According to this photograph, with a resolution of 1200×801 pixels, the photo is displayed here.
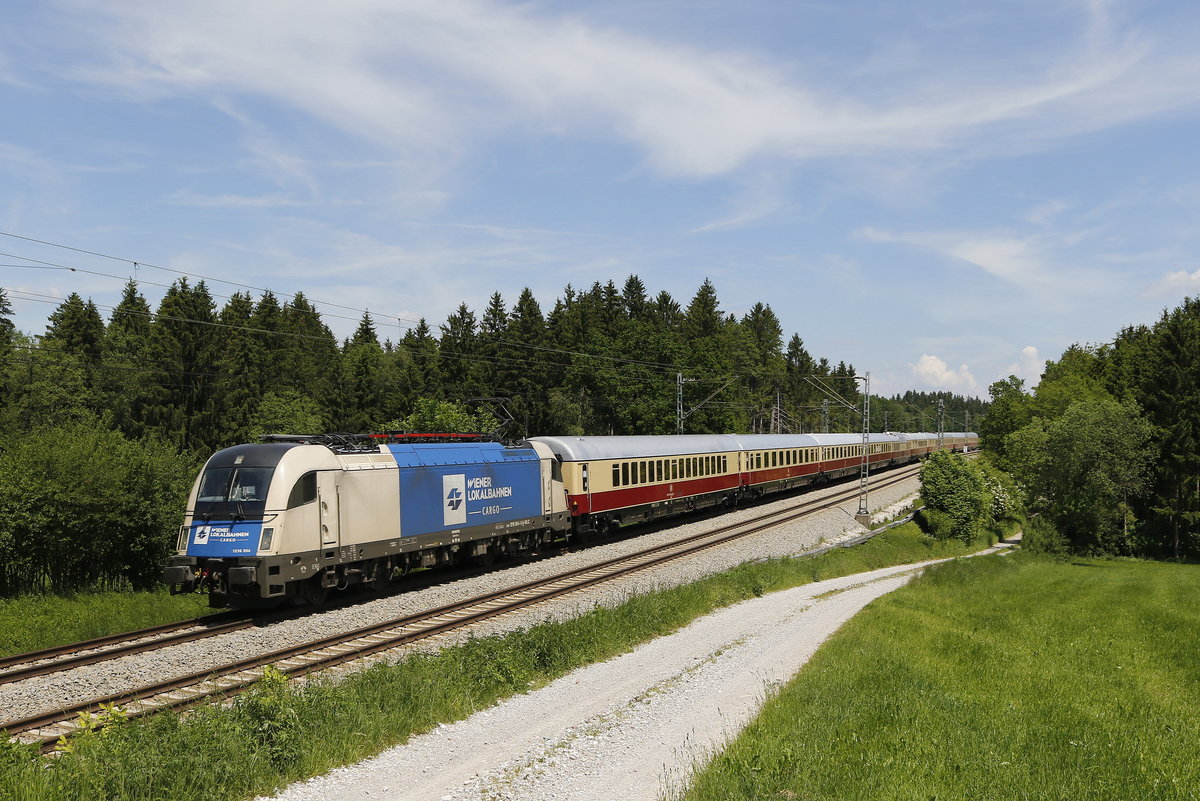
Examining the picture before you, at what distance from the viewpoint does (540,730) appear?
454 inches

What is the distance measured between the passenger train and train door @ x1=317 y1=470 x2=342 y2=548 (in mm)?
34

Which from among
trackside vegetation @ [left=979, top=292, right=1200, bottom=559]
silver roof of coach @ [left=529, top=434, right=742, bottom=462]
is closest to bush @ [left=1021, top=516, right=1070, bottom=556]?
trackside vegetation @ [left=979, top=292, right=1200, bottom=559]

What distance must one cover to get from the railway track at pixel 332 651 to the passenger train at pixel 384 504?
98.8 inches

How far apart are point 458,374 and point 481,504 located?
182 ft

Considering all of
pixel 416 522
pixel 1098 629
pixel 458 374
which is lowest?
pixel 1098 629

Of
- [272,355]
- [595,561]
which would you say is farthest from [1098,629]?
[272,355]

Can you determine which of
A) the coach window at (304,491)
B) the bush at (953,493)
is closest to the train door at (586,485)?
the coach window at (304,491)

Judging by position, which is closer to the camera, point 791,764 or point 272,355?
point 791,764

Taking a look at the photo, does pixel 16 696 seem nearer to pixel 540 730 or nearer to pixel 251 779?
pixel 251 779

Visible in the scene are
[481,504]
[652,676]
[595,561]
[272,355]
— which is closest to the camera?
[652,676]

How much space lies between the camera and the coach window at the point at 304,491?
18.9 metres

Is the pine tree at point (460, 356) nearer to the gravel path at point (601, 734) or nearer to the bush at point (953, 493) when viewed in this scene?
the bush at point (953, 493)

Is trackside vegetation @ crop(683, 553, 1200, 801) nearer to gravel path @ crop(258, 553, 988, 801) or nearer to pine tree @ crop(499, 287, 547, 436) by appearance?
gravel path @ crop(258, 553, 988, 801)

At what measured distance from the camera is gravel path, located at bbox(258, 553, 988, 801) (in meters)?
9.47
